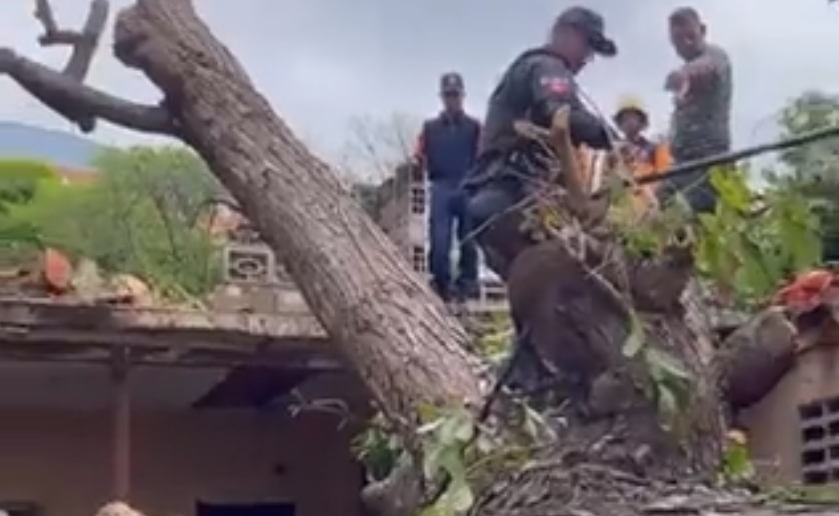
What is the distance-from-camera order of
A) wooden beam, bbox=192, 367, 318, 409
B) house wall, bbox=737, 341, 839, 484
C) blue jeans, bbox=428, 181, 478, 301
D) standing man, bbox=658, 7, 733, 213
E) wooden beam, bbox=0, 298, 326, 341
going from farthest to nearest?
wooden beam, bbox=192, 367, 318, 409
wooden beam, bbox=0, 298, 326, 341
blue jeans, bbox=428, 181, 478, 301
house wall, bbox=737, 341, 839, 484
standing man, bbox=658, 7, 733, 213

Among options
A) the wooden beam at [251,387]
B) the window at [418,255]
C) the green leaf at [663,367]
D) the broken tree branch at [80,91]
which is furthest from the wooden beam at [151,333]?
the green leaf at [663,367]

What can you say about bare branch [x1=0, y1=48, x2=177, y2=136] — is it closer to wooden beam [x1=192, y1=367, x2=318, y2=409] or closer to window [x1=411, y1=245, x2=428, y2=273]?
wooden beam [x1=192, y1=367, x2=318, y2=409]

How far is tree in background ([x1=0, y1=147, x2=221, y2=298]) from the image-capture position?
14.3 metres

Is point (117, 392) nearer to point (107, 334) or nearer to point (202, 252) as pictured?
point (107, 334)

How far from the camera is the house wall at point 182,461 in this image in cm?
1316

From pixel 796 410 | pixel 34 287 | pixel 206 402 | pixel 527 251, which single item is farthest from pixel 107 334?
pixel 527 251

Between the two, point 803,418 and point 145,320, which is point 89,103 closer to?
point 803,418

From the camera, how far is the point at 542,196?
5430 millimetres

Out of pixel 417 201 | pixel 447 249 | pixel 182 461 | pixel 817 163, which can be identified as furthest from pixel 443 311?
pixel 182 461

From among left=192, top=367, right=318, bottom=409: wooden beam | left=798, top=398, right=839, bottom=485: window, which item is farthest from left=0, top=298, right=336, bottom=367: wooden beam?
left=798, top=398, right=839, bottom=485: window

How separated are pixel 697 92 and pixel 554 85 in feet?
6.49

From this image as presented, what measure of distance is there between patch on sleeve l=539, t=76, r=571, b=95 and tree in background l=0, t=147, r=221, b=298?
21.0 ft

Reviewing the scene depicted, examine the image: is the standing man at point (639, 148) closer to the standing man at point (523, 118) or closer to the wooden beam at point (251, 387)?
the standing man at point (523, 118)

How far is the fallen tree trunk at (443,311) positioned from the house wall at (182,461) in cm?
649
